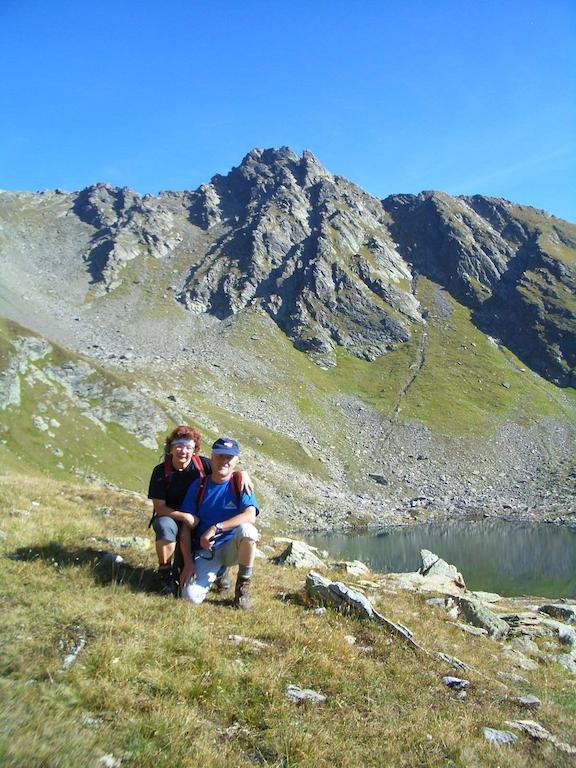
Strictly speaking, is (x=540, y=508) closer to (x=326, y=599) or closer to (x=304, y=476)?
(x=304, y=476)

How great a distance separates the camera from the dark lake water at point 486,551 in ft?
162

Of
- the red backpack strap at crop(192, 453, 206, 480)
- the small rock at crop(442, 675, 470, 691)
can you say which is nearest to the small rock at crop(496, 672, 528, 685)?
the small rock at crop(442, 675, 470, 691)

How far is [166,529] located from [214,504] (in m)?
1.04

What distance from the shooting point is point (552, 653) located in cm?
1263

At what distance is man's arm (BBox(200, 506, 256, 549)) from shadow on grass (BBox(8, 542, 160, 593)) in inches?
53.7

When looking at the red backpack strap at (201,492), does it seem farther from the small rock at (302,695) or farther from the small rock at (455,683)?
the small rock at (455,683)

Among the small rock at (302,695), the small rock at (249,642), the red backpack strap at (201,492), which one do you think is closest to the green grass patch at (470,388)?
the red backpack strap at (201,492)

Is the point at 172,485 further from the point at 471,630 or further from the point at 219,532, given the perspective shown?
the point at 471,630

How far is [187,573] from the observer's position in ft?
29.2

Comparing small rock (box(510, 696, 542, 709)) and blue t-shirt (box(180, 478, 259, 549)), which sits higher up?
blue t-shirt (box(180, 478, 259, 549))

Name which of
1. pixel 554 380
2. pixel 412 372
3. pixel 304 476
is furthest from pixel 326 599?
pixel 554 380

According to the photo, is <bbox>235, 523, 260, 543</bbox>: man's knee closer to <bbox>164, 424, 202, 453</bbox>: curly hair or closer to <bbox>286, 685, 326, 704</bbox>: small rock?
<bbox>164, 424, 202, 453</bbox>: curly hair

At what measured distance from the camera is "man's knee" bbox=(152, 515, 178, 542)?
30.5ft

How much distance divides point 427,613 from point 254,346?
495 ft
